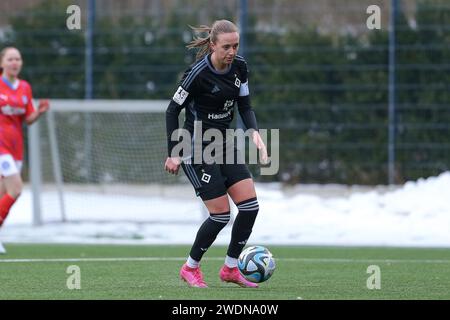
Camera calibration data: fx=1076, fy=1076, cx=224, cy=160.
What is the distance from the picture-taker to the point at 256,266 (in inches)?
326

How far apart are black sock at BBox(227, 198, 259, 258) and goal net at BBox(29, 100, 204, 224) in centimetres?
836

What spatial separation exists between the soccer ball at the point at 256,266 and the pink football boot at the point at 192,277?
1.06 ft

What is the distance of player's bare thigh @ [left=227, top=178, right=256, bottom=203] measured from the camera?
326 inches

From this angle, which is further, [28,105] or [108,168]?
[108,168]

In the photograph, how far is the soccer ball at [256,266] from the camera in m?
8.29

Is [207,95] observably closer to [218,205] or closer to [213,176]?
[213,176]

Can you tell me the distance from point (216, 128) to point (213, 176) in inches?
15.1

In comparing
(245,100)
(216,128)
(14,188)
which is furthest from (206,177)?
(14,188)

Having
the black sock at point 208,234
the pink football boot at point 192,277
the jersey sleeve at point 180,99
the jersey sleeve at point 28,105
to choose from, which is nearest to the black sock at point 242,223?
the black sock at point 208,234

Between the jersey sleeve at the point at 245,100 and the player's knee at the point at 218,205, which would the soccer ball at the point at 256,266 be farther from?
the jersey sleeve at the point at 245,100

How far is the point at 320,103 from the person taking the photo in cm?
1819
